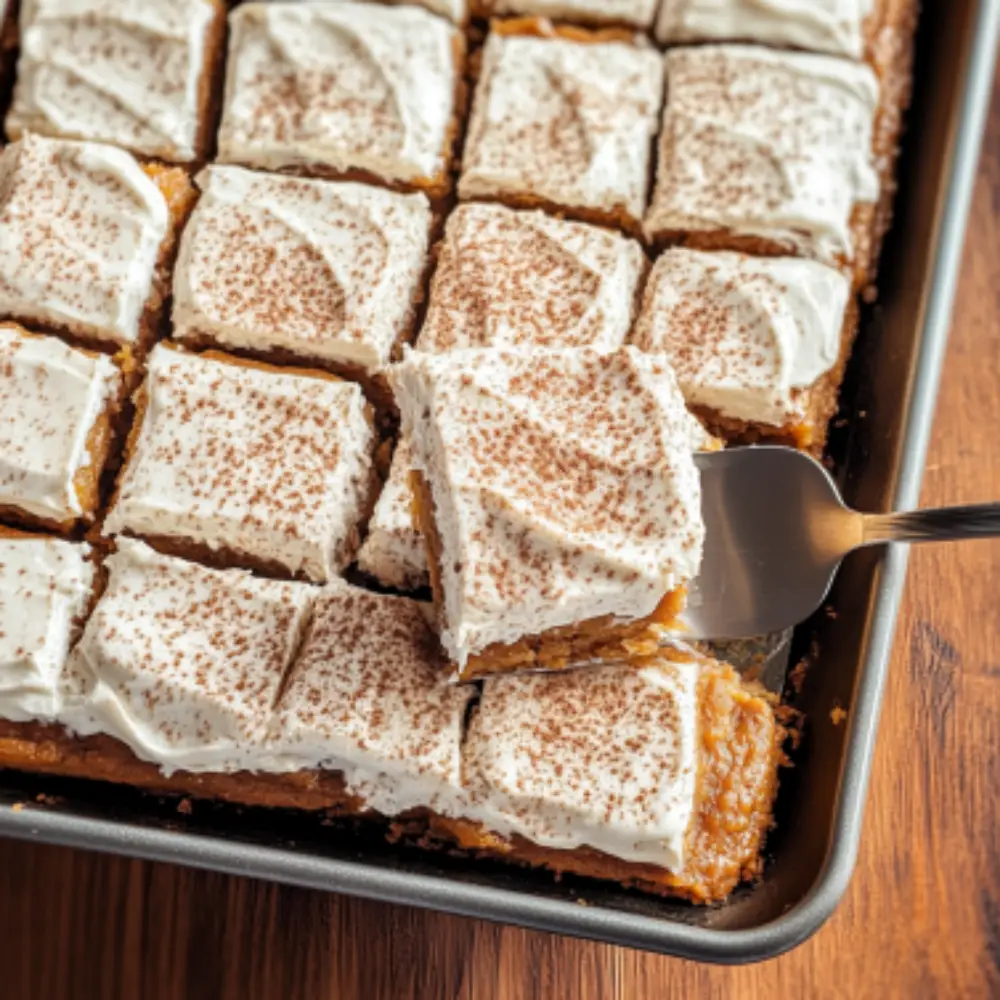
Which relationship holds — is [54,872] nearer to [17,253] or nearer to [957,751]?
[17,253]

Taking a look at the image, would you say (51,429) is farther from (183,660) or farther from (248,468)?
(183,660)

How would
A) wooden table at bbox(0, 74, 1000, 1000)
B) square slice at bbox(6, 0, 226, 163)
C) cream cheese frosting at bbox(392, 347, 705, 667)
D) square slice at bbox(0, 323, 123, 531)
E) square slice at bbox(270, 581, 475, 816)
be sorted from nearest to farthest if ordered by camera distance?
cream cheese frosting at bbox(392, 347, 705, 667) → square slice at bbox(270, 581, 475, 816) → square slice at bbox(0, 323, 123, 531) → wooden table at bbox(0, 74, 1000, 1000) → square slice at bbox(6, 0, 226, 163)

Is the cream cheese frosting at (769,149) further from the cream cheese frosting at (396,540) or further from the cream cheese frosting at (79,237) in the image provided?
the cream cheese frosting at (79,237)

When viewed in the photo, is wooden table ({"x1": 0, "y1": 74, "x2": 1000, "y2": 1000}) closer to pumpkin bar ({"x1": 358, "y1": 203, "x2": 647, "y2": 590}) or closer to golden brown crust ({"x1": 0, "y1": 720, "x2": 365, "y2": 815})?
golden brown crust ({"x1": 0, "y1": 720, "x2": 365, "y2": 815})

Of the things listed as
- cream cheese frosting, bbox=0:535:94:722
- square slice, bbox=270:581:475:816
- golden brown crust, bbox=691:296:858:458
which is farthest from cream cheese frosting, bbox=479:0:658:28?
cream cheese frosting, bbox=0:535:94:722

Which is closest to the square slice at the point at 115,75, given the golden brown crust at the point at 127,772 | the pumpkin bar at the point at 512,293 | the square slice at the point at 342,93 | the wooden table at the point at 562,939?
the square slice at the point at 342,93
